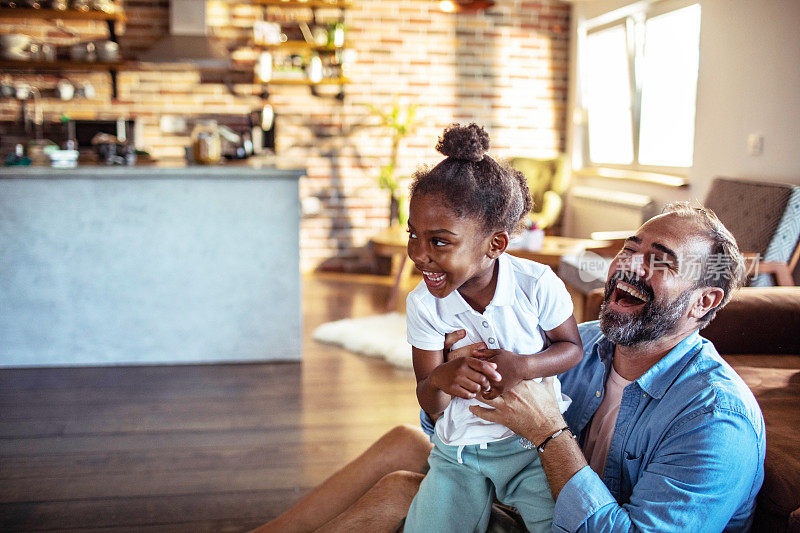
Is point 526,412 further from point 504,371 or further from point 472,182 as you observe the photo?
point 472,182

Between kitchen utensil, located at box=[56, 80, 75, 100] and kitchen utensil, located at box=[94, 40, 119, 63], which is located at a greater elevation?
kitchen utensil, located at box=[94, 40, 119, 63]

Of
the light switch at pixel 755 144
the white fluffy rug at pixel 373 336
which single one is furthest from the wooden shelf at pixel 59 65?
the light switch at pixel 755 144

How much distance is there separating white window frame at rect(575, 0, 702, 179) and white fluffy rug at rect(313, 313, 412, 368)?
2174 mm

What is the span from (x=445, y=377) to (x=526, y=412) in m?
0.15

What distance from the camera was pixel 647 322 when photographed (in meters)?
1.28

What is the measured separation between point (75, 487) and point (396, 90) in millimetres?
4424

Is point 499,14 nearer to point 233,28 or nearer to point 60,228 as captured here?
point 233,28

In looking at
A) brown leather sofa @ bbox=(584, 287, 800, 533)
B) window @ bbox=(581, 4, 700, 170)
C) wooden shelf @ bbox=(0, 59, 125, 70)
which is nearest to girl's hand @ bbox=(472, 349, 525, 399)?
brown leather sofa @ bbox=(584, 287, 800, 533)

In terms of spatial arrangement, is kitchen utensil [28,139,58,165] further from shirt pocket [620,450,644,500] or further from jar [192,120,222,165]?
shirt pocket [620,450,644,500]

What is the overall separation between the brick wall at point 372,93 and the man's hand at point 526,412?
4.70 metres

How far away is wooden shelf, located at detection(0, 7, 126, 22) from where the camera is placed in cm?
538

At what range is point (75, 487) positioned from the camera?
7.73 ft

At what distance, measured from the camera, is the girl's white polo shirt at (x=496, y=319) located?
1.32 m

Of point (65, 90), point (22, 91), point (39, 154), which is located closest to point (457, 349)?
point (39, 154)
